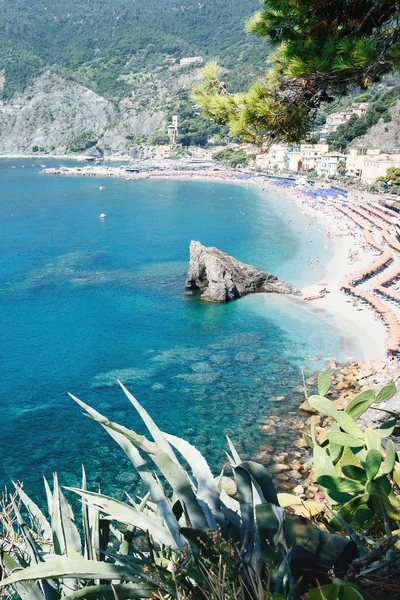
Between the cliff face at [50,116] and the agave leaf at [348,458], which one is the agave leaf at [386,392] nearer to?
the agave leaf at [348,458]

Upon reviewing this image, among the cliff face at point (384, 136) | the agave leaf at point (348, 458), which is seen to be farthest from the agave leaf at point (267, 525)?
the cliff face at point (384, 136)

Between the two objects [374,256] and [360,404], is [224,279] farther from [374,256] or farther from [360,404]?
[360,404]

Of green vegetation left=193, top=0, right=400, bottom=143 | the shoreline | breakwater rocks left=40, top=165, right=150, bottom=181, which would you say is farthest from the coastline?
breakwater rocks left=40, top=165, right=150, bottom=181

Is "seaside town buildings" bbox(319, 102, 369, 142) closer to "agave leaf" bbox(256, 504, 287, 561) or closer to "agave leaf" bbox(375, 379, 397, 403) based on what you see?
"agave leaf" bbox(375, 379, 397, 403)

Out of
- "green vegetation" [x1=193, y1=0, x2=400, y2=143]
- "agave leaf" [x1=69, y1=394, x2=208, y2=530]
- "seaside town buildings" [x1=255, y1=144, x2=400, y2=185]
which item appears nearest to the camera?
"agave leaf" [x1=69, y1=394, x2=208, y2=530]

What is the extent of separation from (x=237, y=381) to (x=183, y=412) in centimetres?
305

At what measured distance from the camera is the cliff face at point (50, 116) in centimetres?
17525

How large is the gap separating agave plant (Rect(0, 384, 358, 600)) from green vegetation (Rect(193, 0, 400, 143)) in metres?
4.57

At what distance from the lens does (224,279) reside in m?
29.2

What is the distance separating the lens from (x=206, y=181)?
322 ft

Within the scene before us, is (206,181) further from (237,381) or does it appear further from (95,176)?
(237,381)

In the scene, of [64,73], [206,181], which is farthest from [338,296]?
[64,73]

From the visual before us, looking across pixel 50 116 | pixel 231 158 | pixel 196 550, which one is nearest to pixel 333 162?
pixel 231 158

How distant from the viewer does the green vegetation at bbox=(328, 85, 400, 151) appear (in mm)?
87250
